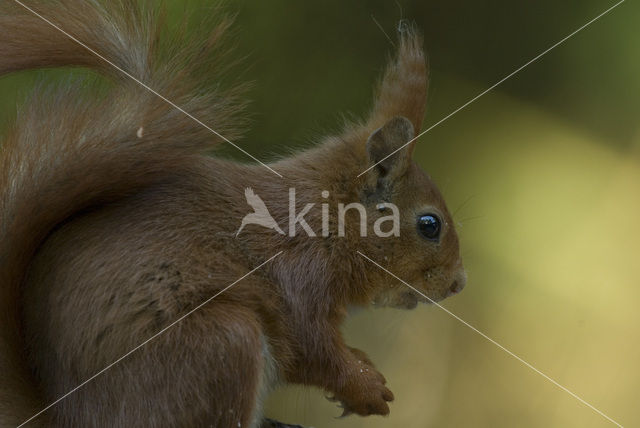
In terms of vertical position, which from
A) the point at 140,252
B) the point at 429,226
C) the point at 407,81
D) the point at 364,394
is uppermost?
the point at 407,81

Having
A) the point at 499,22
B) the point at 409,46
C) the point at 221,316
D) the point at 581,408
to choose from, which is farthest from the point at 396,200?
the point at 581,408

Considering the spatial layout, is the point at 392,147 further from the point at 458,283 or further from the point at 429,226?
the point at 458,283

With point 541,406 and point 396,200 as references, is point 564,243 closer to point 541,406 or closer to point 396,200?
point 541,406

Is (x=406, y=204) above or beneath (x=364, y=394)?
above

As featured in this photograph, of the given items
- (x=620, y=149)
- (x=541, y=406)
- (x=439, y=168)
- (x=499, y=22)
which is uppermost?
(x=499, y=22)

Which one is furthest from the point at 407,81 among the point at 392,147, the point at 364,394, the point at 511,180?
the point at 511,180

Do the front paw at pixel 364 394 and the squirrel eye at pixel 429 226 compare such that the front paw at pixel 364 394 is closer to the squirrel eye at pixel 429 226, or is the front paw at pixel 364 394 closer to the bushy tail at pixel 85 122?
the squirrel eye at pixel 429 226

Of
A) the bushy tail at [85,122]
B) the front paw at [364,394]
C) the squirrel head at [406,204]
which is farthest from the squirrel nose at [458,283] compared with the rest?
the bushy tail at [85,122]
